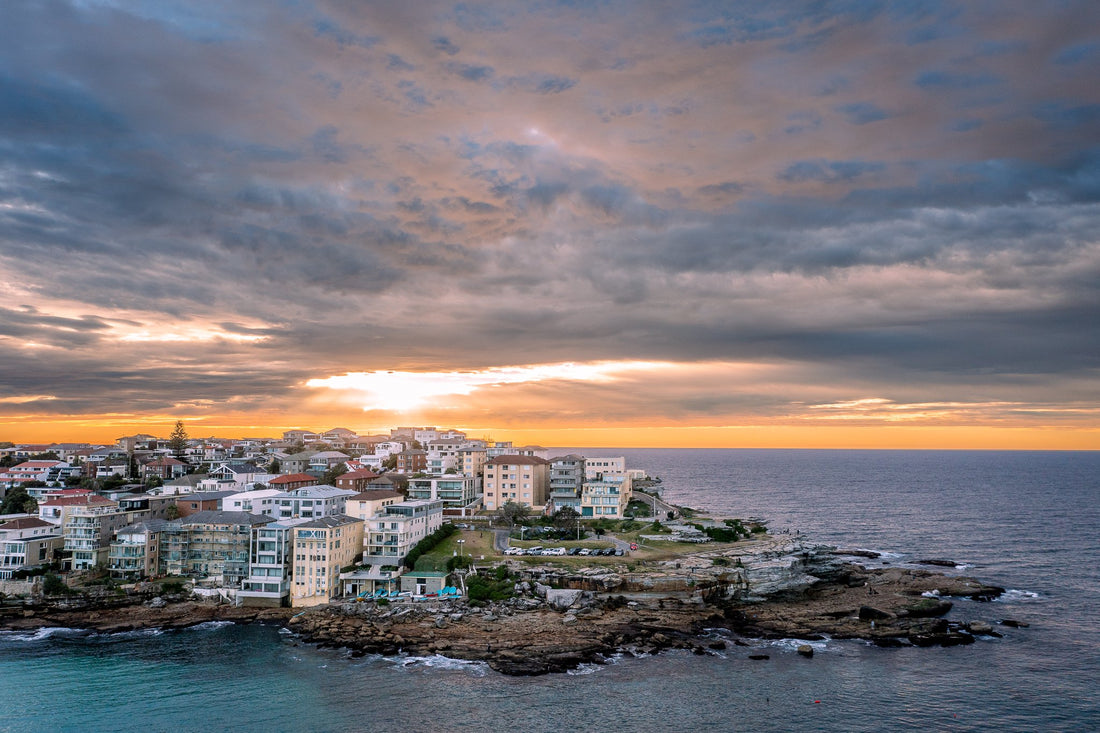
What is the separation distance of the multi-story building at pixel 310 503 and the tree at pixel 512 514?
926 inches

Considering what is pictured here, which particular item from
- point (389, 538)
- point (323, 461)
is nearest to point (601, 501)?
point (389, 538)

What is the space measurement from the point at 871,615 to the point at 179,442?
168817 millimetres

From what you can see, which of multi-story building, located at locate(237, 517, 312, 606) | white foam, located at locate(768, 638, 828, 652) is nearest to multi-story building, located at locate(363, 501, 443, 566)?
multi-story building, located at locate(237, 517, 312, 606)

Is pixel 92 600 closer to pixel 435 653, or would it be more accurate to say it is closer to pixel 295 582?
pixel 295 582

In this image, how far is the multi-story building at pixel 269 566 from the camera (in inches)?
3095

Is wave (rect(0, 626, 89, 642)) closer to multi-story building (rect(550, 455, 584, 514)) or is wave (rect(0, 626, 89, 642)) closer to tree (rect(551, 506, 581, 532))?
tree (rect(551, 506, 581, 532))

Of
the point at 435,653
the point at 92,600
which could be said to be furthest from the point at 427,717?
the point at 92,600

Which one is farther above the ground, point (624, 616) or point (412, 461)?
point (412, 461)

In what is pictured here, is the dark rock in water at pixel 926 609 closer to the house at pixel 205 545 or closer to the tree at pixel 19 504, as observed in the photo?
the house at pixel 205 545

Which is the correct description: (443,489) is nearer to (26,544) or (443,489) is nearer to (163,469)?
(26,544)

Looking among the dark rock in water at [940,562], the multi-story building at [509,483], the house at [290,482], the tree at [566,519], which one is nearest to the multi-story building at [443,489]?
the multi-story building at [509,483]

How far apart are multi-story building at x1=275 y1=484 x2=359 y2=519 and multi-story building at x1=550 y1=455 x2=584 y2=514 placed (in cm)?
3754

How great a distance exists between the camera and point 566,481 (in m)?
123

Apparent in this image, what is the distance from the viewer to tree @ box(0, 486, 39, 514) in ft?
332
